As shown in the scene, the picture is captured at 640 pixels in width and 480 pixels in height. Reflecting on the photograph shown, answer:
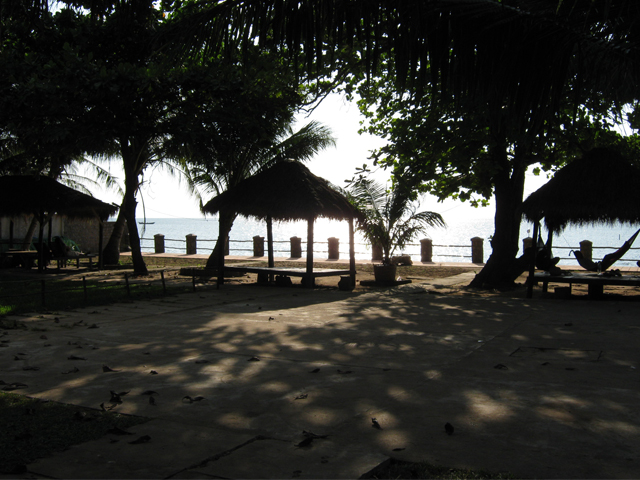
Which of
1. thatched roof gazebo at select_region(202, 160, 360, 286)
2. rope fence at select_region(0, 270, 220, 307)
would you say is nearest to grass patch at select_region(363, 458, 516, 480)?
rope fence at select_region(0, 270, 220, 307)

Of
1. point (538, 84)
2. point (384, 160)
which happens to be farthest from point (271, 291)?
point (538, 84)

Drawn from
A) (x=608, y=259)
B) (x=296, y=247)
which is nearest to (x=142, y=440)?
(x=608, y=259)

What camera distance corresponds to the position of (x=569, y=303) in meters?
10.8

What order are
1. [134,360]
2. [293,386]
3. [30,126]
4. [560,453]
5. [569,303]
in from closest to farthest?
[560,453] → [293,386] → [134,360] → [569,303] → [30,126]

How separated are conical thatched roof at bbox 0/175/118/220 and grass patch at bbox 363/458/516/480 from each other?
16724 mm

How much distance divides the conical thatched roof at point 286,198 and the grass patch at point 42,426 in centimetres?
943

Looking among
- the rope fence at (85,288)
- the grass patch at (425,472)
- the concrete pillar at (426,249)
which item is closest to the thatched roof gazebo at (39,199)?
the rope fence at (85,288)

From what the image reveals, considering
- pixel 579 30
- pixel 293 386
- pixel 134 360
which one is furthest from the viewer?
pixel 134 360

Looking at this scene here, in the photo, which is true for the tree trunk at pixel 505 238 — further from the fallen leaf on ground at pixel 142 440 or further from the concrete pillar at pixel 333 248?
the fallen leaf on ground at pixel 142 440

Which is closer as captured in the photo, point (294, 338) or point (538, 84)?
point (538, 84)

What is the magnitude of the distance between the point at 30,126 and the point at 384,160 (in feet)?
28.1

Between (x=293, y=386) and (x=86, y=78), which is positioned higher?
(x=86, y=78)

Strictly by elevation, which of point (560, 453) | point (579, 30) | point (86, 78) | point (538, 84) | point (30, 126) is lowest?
point (560, 453)

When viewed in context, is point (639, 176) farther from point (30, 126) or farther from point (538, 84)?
point (30, 126)
